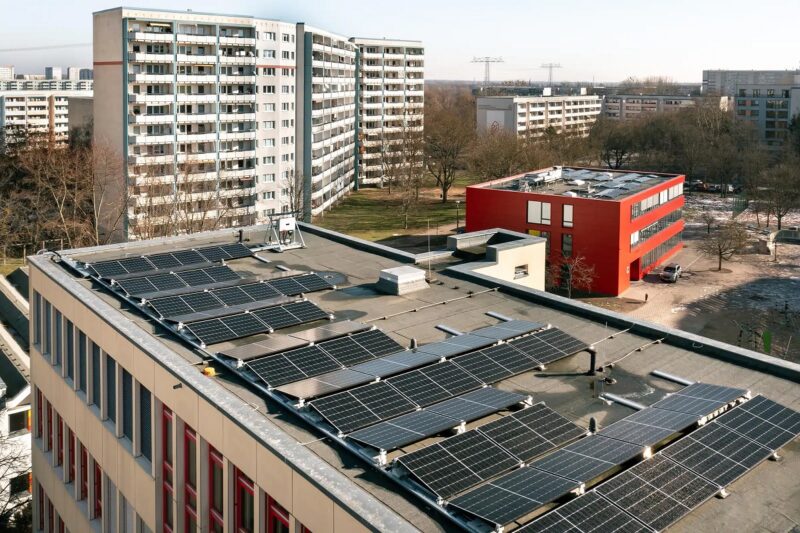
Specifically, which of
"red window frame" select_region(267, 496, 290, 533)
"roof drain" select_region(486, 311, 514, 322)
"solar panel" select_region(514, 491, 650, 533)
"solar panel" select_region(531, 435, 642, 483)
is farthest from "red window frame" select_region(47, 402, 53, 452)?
"solar panel" select_region(514, 491, 650, 533)

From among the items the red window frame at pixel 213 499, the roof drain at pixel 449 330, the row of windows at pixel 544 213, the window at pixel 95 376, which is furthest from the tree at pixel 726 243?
the red window frame at pixel 213 499

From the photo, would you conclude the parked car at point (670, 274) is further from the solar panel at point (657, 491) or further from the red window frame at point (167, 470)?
the solar panel at point (657, 491)

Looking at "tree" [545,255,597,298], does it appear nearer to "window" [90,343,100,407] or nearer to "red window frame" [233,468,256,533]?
"window" [90,343,100,407]

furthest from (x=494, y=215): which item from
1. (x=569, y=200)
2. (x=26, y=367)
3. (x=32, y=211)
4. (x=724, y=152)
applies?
(x=724, y=152)

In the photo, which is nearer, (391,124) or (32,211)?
(32,211)

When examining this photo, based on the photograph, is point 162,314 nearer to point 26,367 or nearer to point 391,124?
point 26,367
